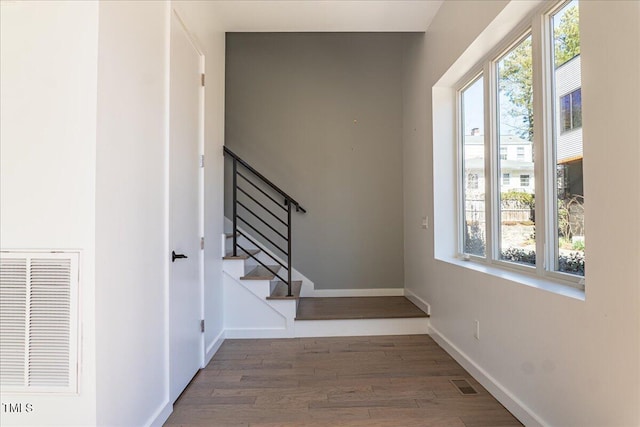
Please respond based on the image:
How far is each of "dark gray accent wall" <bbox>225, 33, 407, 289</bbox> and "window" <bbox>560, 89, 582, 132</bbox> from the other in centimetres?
257

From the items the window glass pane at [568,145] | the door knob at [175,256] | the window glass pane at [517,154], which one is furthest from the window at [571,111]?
the door knob at [175,256]

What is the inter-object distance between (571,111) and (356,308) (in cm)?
259

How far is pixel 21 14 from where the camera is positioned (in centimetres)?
135

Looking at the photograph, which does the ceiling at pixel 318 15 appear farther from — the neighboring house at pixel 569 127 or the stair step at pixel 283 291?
the stair step at pixel 283 291

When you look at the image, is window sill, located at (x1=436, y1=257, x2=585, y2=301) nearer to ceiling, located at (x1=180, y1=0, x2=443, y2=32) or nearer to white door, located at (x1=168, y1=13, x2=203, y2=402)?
white door, located at (x1=168, y1=13, x2=203, y2=402)

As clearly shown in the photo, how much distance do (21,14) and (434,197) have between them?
2.99m

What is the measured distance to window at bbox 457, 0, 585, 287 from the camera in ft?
5.81

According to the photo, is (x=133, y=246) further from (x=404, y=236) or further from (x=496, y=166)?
(x=404, y=236)

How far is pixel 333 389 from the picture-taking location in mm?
2330

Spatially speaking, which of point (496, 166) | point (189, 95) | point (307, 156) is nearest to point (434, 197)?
→ point (496, 166)

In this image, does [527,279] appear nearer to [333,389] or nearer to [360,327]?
[333,389]

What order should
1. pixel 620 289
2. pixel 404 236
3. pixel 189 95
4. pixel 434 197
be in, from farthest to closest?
Answer: pixel 404 236 → pixel 434 197 → pixel 189 95 → pixel 620 289

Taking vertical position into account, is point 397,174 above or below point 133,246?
above

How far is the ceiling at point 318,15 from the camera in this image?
2.98m
